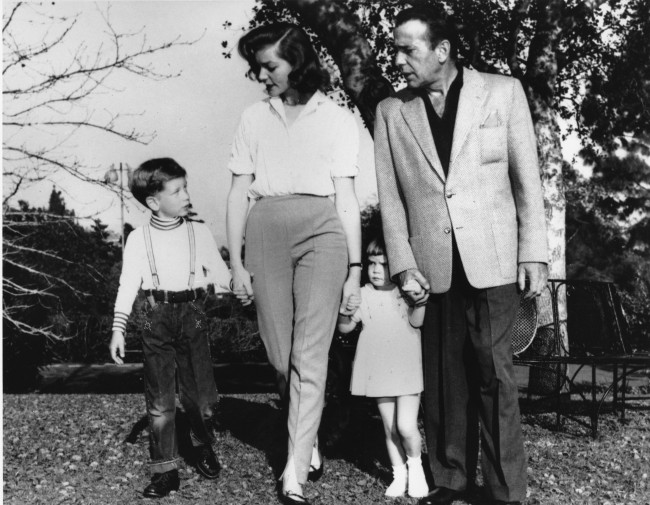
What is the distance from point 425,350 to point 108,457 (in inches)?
87.2

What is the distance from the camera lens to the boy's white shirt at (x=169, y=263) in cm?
383

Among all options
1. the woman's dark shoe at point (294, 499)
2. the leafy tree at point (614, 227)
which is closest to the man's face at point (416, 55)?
the woman's dark shoe at point (294, 499)

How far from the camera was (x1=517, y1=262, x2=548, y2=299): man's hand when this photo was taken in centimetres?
335

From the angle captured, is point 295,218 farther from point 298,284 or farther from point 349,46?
point 349,46

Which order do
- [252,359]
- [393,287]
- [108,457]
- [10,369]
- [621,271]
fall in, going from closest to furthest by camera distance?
[393,287] → [108,457] → [10,369] → [252,359] → [621,271]

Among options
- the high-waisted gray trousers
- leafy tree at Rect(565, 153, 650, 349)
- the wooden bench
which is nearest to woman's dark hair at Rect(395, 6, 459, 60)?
the high-waisted gray trousers

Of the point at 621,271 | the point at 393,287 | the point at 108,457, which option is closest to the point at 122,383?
the point at 108,457

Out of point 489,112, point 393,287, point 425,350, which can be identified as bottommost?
point 425,350

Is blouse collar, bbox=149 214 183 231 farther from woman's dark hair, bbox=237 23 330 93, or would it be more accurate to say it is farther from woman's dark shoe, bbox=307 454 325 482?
woman's dark shoe, bbox=307 454 325 482

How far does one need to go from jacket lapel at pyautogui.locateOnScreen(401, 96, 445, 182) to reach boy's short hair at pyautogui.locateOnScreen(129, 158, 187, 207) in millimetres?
1302

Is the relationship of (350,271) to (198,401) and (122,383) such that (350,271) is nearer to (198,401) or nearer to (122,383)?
(198,401)

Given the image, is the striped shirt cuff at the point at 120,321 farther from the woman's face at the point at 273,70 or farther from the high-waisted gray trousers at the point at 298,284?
the woman's face at the point at 273,70

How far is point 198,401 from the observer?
3.97 meters

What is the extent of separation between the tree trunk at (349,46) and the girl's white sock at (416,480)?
3.39 meters
